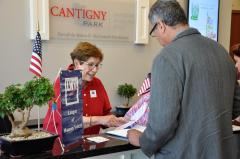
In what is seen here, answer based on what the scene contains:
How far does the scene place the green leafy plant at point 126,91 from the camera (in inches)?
175

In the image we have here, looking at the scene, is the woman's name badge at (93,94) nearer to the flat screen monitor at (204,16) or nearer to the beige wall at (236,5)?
the flat screen monitor at (204,16)

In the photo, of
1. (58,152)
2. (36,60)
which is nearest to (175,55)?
(58,152)

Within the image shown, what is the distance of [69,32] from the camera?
400 centimetres

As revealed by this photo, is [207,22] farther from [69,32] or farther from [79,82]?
[79,82]

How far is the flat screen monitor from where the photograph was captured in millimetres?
5199

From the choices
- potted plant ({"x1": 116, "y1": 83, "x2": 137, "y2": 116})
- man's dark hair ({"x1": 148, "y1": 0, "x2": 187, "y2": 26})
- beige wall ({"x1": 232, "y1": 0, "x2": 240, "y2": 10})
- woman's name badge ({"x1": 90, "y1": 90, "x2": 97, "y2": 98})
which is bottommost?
potted plant ({"x1": 116, "y1": 83, "x2": 137, "y2": 116})

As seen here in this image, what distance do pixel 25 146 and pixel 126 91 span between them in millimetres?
2828

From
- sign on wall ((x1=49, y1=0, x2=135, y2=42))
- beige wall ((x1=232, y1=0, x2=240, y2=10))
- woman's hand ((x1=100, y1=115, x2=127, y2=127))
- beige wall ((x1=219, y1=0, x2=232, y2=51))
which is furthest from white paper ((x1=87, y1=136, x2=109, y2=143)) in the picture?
beige wall ((x1=232, y1=0, x2=240, y2=10))

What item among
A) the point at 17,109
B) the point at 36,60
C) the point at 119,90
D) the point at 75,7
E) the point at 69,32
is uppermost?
the point at 75,7

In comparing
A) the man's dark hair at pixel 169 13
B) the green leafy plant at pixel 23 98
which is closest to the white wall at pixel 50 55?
the green leafy plant at pixel 23 98

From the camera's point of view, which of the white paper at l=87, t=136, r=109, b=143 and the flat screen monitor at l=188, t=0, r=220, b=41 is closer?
the white paper at l=87, t=136, r=109, b=143

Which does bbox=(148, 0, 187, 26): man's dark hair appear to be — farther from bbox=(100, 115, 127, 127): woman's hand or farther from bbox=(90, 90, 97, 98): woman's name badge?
bbox=(90, 90, 97, 98): woman's name badge

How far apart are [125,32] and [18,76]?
1.56 metres

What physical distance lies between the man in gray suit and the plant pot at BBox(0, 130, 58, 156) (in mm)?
486
